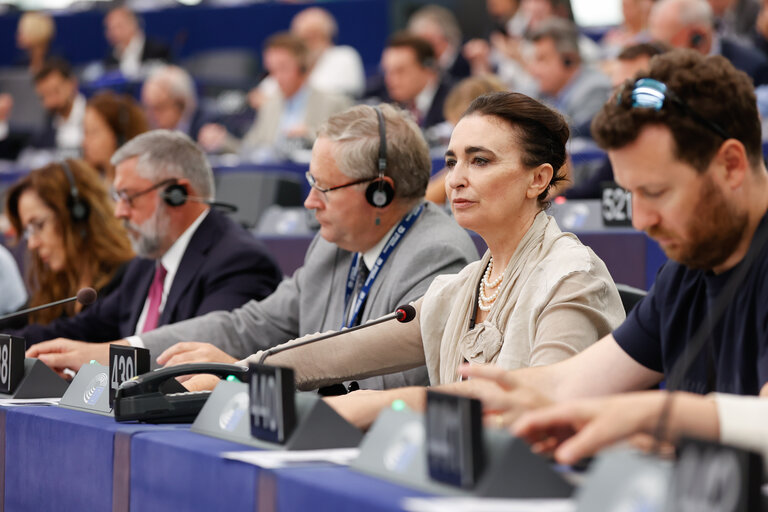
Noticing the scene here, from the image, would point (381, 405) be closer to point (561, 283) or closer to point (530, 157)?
point (561, 283)

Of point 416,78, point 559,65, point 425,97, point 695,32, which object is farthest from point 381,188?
point 425,97

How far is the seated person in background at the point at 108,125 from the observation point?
5137 millimetres

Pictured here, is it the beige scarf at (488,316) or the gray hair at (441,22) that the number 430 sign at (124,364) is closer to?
the beige scarf at (488,316)

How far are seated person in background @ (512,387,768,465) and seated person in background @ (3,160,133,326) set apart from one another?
2.57 metres

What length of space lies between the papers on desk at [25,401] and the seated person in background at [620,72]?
8.04 ft

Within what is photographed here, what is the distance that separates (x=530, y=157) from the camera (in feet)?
7.18

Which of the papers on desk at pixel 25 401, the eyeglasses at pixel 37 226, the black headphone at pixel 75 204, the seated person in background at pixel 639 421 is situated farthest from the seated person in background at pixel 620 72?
the seated person in background at pixel 639 421

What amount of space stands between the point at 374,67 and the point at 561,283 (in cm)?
760

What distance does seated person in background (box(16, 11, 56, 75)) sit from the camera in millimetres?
9938

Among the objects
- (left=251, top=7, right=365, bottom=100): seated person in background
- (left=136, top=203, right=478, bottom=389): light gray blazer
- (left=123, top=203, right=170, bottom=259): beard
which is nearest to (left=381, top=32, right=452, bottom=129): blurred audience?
(left=251, top=7, right=365, bottom=100): seated person in background

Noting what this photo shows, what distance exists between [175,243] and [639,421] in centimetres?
229

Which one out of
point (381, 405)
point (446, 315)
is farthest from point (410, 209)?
point (381, 405)

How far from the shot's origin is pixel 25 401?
7.38 ft

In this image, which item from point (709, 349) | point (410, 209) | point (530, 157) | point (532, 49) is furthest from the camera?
point (532, 49)
